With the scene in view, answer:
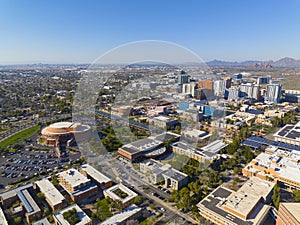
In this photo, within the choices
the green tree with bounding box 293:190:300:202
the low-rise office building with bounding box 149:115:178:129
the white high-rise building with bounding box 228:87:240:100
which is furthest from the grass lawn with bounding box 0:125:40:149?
the white high-rise building with bounding box 228:87:240:100

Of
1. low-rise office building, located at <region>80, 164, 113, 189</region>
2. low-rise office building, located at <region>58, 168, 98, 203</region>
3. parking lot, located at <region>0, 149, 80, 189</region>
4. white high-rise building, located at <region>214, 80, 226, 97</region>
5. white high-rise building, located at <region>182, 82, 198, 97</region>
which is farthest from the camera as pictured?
white high-rise building, located at <region>214, 80, 226, 97</region>

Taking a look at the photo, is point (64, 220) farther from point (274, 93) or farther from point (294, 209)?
point (274, 93)

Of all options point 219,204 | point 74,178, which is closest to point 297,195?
point 219,204

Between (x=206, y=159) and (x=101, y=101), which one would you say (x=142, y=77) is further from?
(x=206, y=159)

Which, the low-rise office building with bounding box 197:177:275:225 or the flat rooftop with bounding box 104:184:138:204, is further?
the flat rooftop with bounding box 104:184:138:204

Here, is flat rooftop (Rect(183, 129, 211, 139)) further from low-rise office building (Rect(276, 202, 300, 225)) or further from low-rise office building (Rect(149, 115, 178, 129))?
low-rise office building (Rect(276, 202, 300, 225))

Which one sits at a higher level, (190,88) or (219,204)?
(190,88)
